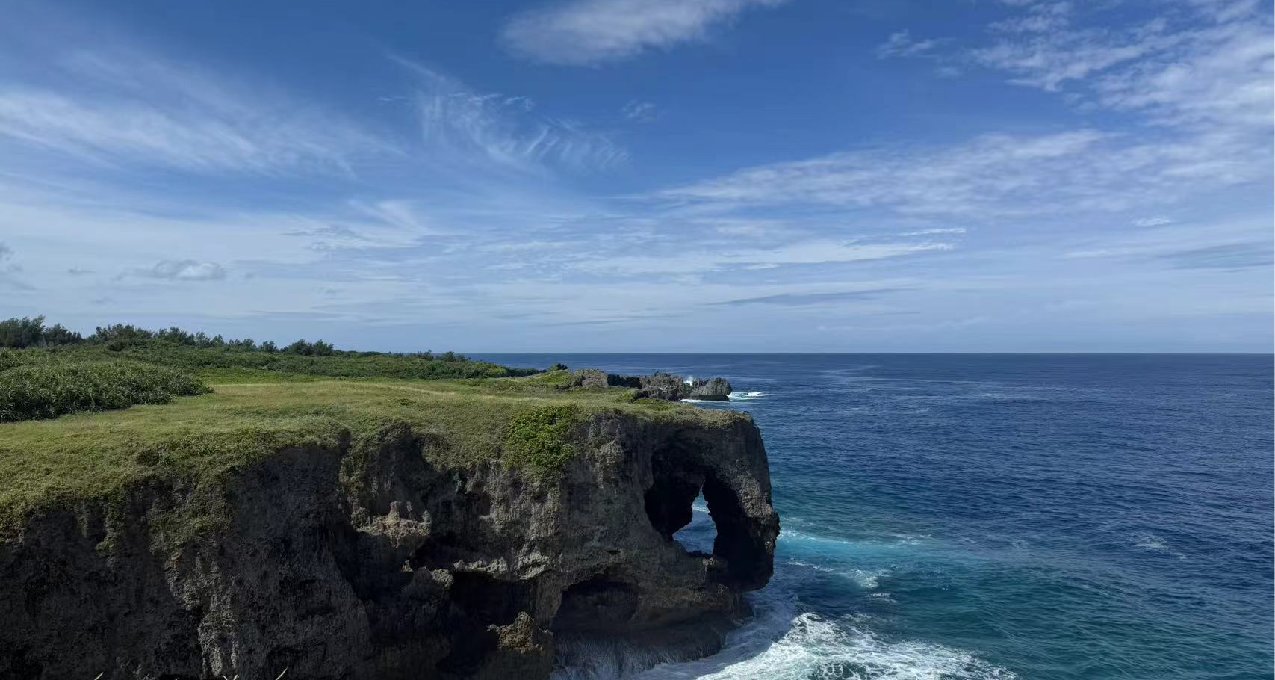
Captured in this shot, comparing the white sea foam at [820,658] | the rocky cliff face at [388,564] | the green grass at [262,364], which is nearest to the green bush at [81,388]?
the rocky cliff face at [388,564]

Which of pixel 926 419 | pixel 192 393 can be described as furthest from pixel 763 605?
pixel 926 419

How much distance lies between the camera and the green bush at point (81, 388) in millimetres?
24438

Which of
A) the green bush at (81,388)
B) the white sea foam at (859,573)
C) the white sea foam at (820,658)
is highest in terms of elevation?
the green bush at (81,388)

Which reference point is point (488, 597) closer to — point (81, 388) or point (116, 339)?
point (81, 388)

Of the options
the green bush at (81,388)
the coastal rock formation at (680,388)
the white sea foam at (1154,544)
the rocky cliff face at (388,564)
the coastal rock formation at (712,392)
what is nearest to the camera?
the rocky cliff face at (388,564)

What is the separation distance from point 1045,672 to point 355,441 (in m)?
26.7

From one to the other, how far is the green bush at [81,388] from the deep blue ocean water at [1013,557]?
73.5 feet

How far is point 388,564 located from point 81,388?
13.4 meters

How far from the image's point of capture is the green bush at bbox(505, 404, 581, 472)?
26.7 meters

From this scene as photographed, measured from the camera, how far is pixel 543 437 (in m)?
27.4

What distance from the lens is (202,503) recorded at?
19.4 meters

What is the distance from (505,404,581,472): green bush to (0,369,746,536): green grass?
0.04 meters

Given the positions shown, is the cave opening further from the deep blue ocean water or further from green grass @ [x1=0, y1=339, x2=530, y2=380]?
green grass @ [x1=0, y1=339, x2=530, y2=380]

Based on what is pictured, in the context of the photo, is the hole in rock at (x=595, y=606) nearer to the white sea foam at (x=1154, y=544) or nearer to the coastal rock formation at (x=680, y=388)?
the white sea foam at (x=1154, y=544)
